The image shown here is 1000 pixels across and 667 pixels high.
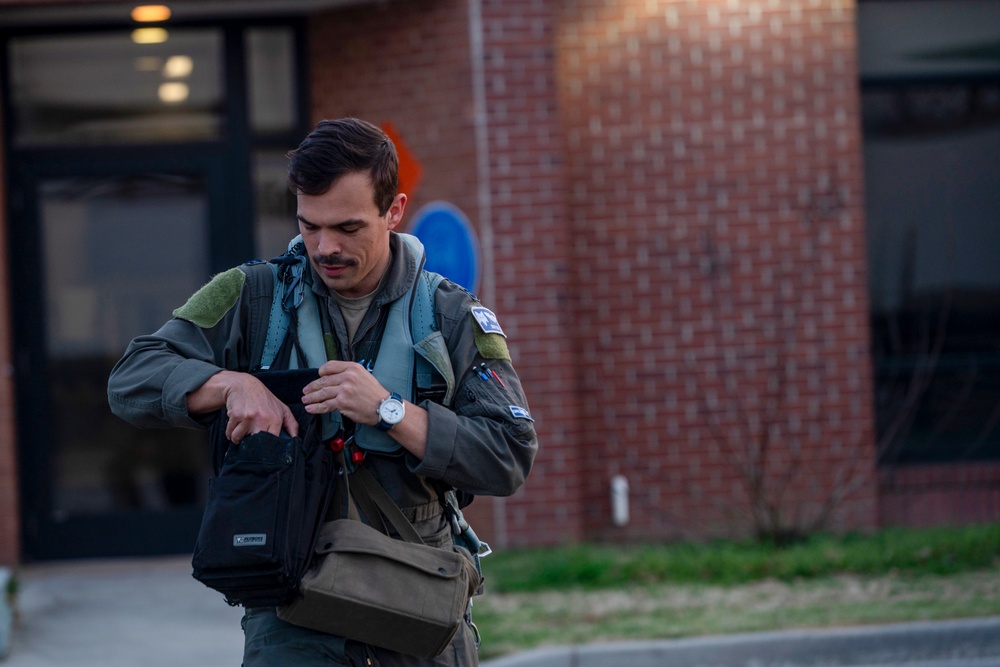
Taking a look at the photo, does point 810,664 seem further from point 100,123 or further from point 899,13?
point 100,123

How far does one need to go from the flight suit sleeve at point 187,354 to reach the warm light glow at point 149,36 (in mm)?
6301

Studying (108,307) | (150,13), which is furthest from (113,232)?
(150,13)

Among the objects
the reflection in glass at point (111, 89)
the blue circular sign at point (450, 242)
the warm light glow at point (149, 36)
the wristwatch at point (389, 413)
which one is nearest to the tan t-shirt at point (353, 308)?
the wristwatch at point (389, 413)

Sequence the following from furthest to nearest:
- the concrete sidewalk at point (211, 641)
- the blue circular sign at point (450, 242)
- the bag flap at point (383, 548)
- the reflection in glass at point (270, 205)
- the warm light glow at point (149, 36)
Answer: the reflection in glass at point (270, 205)
the warm light glow at point (149, 36)
the blue circular sign at point (450, 242)
the concrete sidewalk at point (211, 641)
the bag flap at point (383, 548)

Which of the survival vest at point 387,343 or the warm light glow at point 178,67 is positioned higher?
the warm light glow at point 178,67

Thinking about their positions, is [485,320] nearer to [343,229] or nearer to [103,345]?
[343,229]

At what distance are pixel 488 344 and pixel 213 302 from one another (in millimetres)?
651

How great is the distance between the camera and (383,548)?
9.00ft

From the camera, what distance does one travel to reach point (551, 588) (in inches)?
288

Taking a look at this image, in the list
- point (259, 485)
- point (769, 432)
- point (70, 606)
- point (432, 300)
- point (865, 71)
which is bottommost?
point (70, 606)

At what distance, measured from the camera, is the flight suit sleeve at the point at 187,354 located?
2.81m

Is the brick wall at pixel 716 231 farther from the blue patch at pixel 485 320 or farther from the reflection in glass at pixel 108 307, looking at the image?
the blue patch at pixel 485 320

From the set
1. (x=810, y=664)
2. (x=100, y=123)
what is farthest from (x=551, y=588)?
(x=100, y=123)

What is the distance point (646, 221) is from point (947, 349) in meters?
2.28
